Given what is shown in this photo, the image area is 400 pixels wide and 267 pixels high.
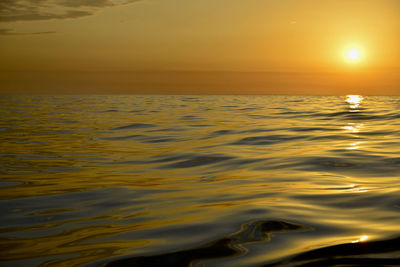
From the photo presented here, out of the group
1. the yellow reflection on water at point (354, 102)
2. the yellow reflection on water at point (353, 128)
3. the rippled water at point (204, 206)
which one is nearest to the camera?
the rippled water at point (204, 206)

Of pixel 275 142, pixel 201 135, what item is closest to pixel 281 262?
pixel 275 142

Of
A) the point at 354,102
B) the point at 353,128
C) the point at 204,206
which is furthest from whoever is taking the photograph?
the point at 354,102

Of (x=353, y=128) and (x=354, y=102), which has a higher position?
(x=354, y=102)

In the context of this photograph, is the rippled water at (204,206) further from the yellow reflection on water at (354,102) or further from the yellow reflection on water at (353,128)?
the yellow reflection on water at (354,102)

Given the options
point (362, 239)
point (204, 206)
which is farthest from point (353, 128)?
point (362, 239)

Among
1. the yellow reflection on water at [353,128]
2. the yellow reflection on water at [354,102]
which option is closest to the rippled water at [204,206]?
the yellow reflection on water at [353,128]

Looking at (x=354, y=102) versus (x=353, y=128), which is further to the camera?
(x=354, y=102)

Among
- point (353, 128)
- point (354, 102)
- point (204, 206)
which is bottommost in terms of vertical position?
point (204, 206)

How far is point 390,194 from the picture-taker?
11.6 ft

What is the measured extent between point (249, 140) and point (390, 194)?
496cm

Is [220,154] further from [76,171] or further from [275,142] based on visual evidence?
[76,171]

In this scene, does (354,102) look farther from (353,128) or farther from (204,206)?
(204,206)

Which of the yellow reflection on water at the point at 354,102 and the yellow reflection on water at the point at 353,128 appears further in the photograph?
the yellow reflection on water at the point at 354,102

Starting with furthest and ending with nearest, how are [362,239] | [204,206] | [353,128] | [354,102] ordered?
[354,102] → [353,128] → [204,206] → [362,239]
